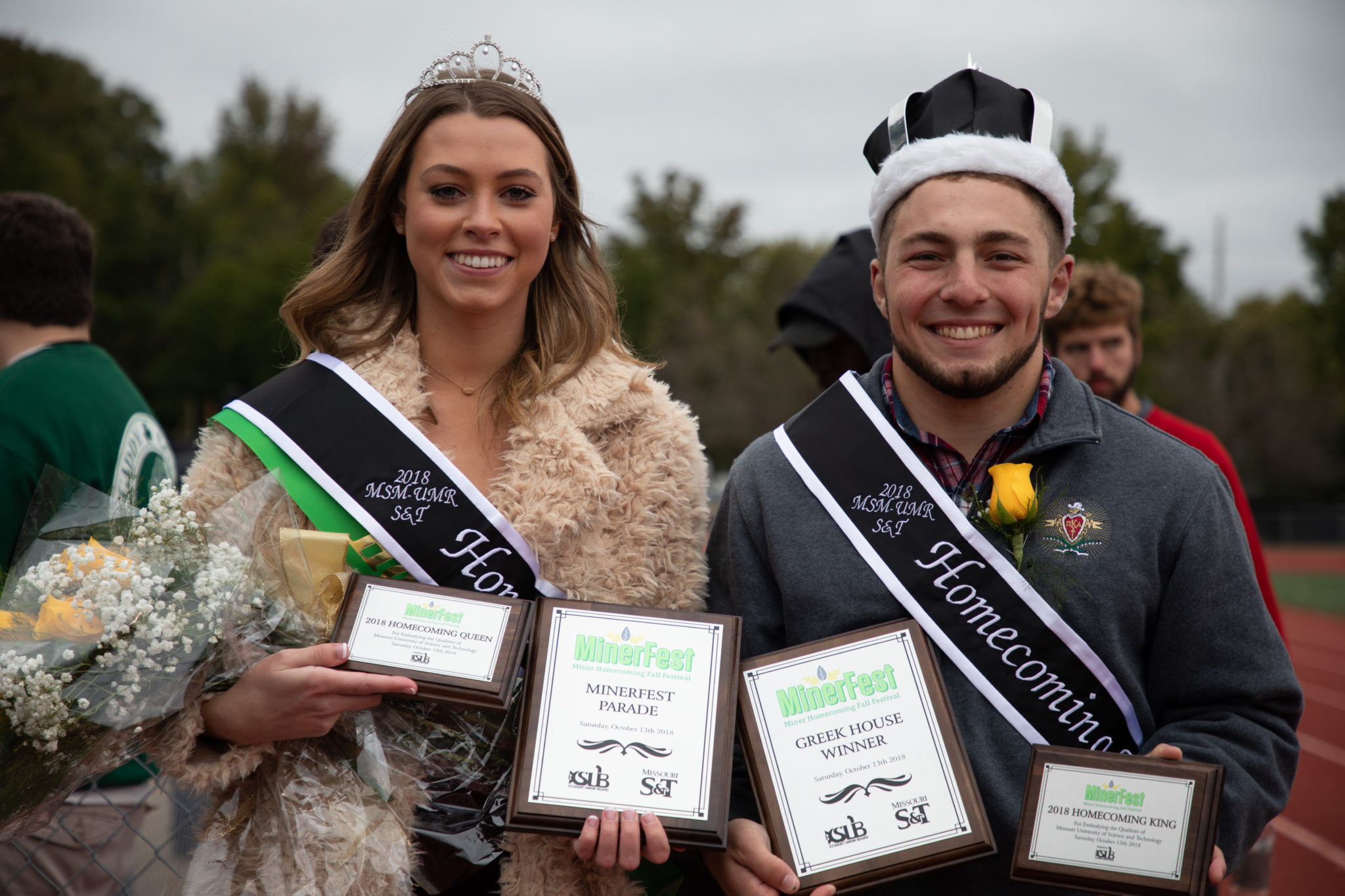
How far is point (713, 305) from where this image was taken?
40.0 meters

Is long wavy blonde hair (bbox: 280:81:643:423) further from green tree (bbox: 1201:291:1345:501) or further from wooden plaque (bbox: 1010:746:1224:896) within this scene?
green tree (bbox: 1201:291:1345:501)

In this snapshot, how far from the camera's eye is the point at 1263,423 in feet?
107

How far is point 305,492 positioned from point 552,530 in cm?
54

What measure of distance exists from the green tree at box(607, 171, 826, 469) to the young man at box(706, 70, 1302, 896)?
71.9 ft

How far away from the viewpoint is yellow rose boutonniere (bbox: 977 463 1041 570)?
2.14 meters

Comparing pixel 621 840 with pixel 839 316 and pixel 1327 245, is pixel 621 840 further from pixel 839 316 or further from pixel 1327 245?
pixel 1327 245

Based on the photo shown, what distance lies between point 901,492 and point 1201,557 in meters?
0.59

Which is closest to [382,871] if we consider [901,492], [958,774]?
[958,774]

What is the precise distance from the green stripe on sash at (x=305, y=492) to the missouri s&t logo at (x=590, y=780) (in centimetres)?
63

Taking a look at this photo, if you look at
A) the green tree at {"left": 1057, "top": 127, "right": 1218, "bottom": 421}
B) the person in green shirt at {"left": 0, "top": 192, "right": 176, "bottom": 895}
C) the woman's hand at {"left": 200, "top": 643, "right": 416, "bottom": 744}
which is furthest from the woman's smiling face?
the green tree at {"left": 1057, "top": 127, "right": 1218, "bottom": 421}

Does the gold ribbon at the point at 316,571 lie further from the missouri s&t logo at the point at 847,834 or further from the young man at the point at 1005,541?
the missouri s&t logo at the point at 847,834

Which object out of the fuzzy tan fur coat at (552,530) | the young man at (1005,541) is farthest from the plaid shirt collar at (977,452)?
the fuzzy tan fur coat at (552,530)

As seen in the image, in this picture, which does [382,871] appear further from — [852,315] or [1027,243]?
→ [852,315]

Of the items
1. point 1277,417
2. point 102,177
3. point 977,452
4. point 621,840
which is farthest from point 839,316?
point 102,177
